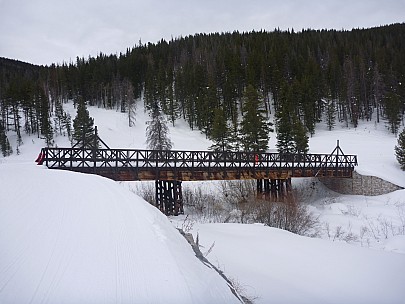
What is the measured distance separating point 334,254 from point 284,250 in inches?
55.7

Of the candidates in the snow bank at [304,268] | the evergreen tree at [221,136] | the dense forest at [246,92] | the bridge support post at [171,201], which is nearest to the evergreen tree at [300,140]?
the dense forest at [246,92]

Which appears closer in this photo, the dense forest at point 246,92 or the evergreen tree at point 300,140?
the evergreen tree at point 300,140

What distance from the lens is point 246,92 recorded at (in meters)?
40.1

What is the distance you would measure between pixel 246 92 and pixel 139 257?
127ft

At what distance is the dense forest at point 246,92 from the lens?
146 ft

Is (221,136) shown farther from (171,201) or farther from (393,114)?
(393,114)

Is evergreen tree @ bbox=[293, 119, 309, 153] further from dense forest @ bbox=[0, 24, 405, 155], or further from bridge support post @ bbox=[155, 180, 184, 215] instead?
bridge support post @ bbox=[155, 180, 184, 215]

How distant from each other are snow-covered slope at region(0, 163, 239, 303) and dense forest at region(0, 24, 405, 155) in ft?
106

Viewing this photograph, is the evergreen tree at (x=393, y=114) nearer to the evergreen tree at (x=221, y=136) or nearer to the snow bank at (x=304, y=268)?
the evergreen tree at (x=221, y=136)

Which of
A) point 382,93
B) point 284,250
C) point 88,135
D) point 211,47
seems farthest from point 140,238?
point 211,47

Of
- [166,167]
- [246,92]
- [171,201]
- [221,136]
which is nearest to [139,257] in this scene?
[166,167]

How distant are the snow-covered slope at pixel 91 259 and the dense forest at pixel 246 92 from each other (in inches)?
1274

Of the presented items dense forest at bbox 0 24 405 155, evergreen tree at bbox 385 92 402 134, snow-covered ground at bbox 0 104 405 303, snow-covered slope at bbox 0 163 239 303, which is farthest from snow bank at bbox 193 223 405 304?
evergreen tree at bbox 385 92 402 134

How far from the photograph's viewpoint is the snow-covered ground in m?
2.43
